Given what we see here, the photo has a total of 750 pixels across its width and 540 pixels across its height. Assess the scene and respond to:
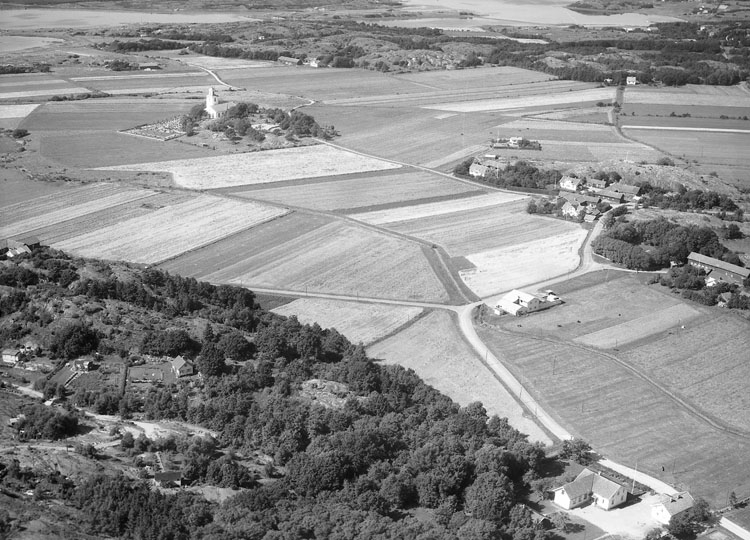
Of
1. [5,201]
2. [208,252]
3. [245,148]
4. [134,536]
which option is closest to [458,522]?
[134,536]

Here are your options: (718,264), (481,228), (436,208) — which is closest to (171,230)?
(436,208)

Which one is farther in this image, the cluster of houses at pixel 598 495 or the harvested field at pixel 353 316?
the harvested field at pixel 353 316

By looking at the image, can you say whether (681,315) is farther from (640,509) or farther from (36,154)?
(36,154)

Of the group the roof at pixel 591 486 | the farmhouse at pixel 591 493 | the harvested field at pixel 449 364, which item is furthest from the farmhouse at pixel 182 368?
the roof at pixel 591 486

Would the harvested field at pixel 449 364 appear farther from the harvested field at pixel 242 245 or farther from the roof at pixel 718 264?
the roof at pixel 718 264

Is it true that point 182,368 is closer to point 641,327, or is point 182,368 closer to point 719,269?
point 641,327

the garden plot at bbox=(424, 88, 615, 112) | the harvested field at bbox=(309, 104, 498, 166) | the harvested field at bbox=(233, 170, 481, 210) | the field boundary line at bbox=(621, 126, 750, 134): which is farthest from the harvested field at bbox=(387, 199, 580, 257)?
the garden plot at bbox=(424, 88, 615, 112)

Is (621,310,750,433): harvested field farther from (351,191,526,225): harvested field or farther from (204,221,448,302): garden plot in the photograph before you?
(351,191,526,225): harvested field
